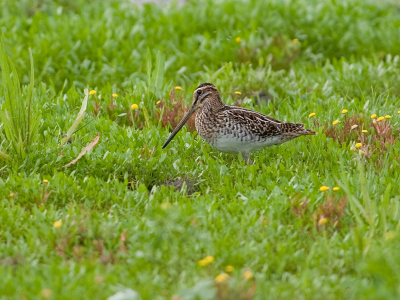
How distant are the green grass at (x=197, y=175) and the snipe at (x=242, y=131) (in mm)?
186

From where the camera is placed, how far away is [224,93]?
26.4 feet

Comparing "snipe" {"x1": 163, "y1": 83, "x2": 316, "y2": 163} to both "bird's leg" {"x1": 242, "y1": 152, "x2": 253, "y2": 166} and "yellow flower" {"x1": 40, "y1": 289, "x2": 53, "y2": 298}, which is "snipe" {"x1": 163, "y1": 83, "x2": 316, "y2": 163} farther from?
"yellow flower" {"x1": 40, "y1": 289, "x2": 53, "y2": 298}

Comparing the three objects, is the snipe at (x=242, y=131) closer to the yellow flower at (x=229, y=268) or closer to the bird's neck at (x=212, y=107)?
the bird's neck at (x=212, y=107)

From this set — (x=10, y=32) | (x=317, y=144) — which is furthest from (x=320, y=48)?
(x=10, y=32)

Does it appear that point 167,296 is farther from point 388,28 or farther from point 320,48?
point 388,28

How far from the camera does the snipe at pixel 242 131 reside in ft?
19.7

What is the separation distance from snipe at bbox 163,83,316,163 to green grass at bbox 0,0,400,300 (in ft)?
0.61

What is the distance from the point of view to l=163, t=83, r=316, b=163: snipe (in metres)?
6.00

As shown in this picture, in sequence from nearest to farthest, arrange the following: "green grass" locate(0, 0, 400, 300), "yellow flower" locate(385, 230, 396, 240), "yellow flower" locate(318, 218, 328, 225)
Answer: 1. "green grass" locate(0, 0, 400, 300)
2. "yellow flower" locate(385, 230, 396, 240)
3. "yellow flower" locate(318, 218, 328, 225)

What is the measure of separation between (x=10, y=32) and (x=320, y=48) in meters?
4.95

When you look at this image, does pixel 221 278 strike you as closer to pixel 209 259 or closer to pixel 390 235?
pixel 209 259

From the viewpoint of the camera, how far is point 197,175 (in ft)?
19.3

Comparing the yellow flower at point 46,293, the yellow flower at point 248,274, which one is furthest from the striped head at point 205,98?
the yellow flower at point 46,293

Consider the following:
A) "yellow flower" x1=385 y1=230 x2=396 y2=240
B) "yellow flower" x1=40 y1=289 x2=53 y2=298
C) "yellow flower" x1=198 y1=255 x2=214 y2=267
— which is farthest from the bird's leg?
"yellow flower" x1=40 y1=289 x2=53 y2=298
